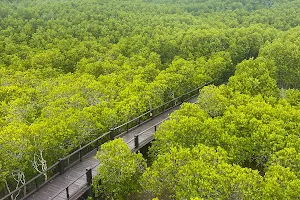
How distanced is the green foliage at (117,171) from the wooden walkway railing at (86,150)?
2.85 meters

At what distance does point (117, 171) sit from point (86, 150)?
549 cm

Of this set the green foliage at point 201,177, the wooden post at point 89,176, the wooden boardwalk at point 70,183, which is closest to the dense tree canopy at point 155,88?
the green foliage at point 201,177

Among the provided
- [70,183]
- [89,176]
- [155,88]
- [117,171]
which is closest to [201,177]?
[117,171]

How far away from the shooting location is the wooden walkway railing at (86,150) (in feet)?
61.5

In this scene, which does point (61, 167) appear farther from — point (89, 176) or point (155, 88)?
point (155, 88)

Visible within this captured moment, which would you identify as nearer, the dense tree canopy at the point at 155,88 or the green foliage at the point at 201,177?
the green foliage at the point at 201,177

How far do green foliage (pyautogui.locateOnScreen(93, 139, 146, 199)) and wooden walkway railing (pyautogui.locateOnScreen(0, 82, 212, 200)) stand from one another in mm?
2851

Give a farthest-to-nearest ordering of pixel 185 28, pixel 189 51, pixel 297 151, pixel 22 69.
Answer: pixel 185 28
pixel 189 51
pixel 22 69
pixel 297 151

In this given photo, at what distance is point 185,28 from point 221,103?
2808 cm

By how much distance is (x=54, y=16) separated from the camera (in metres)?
58.4

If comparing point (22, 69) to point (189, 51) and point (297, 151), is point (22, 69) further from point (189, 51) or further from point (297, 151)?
point (297, 151)

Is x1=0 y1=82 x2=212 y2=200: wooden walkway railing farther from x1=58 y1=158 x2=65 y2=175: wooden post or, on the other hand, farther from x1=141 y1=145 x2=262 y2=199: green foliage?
x1=141 y1=145 x2=262 y2=199: green foliage

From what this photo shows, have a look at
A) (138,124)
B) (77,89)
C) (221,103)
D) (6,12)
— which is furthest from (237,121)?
(6,12)

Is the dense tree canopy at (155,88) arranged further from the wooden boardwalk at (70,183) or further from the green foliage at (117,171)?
the wooden boardwalk at (70,183)
